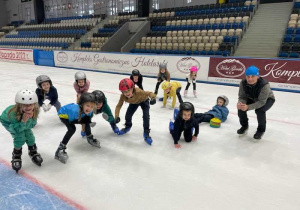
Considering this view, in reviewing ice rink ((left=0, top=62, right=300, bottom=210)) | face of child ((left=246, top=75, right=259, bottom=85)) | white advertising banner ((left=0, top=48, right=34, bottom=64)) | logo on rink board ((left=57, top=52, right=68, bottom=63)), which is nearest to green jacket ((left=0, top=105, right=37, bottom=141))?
ice rink ((left=0, top=62, right=300, bottom=210))

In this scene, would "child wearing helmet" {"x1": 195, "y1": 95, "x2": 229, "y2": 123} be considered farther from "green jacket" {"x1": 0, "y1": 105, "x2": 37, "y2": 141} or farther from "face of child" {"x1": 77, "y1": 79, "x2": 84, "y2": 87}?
"green jacket" {"x1": 0, "y1": 105, "x2": 37, "y2": 141}

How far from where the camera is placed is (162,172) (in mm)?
2537

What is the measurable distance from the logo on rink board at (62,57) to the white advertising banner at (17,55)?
9.12 ft

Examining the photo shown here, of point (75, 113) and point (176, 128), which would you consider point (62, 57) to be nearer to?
point (75, 113)

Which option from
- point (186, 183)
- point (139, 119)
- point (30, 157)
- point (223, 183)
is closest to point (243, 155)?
point (223, 183)

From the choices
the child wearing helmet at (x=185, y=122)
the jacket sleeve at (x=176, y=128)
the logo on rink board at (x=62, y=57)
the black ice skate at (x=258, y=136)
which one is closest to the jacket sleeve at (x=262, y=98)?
the black ice skate at (x=258, y=136)

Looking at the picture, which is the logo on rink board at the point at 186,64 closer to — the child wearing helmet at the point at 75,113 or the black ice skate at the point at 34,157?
the child wearing helmet at the point at 75,113

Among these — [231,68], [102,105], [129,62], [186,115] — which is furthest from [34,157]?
[129,62]

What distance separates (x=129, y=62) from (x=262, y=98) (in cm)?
829

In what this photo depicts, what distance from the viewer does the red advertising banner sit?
7.14 meters

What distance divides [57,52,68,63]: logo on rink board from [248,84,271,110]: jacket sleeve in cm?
1250

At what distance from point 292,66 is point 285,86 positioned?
26.7 inches

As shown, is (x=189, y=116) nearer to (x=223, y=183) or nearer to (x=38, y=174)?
(x=223, y=183)

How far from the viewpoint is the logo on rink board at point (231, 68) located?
800 centimetres
